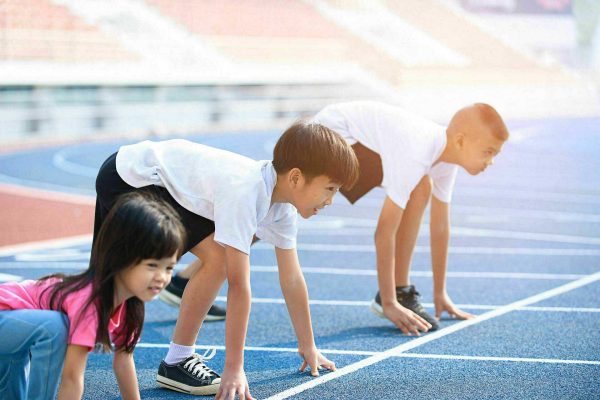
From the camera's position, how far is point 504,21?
39844 millimetres

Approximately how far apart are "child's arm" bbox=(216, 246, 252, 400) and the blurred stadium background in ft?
43.9

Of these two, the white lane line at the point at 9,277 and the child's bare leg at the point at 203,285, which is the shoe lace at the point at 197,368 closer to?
the child's bare leg at the point at 203,285

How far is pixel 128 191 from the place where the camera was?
10.9ft

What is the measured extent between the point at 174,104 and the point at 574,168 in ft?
29.2

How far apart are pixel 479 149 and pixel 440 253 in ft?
2.10

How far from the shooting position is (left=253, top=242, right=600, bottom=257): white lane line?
6.61 meters

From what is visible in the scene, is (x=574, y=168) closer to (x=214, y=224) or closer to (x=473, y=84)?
(x=214, y=224)

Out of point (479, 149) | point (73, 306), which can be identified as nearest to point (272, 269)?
point (479, 149)

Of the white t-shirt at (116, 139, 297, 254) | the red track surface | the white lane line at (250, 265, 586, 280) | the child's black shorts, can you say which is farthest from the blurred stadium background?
the white t-shirt at (116, 139, 297, 254)

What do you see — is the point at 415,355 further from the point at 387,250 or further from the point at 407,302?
the point at 407,302

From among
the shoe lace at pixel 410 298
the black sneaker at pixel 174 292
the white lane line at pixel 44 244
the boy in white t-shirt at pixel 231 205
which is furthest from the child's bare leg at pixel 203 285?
the white lane line at pixel 44 244

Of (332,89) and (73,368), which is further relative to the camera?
(332,89)

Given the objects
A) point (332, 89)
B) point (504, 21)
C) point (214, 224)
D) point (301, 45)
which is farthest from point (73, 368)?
point (504, 21)

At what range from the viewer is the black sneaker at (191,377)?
3352mm
